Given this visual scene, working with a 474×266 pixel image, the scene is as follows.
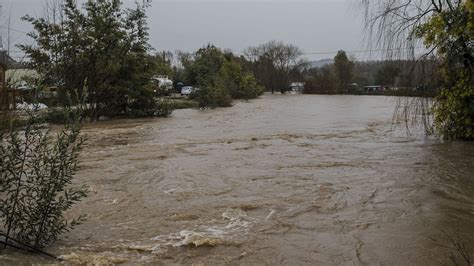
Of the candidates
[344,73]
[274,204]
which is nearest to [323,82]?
[344,73]

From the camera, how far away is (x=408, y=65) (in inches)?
504

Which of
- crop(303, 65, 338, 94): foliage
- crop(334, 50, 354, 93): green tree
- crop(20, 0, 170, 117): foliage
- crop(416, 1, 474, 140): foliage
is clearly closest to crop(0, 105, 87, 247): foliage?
crop(416, 1, 474, 140): foliage

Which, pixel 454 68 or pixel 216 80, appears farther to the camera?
pixel 216 80

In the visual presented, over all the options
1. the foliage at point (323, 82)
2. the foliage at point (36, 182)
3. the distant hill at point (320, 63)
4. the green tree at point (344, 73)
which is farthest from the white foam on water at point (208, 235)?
the distant hill at point (320, 63)

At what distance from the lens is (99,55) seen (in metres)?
24.1

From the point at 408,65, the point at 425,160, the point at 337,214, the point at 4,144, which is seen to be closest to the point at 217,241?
the point at 337,214

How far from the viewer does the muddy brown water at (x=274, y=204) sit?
209 inches

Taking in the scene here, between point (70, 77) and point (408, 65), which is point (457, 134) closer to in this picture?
point (408, 65)

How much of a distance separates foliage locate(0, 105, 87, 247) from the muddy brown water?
304 mm

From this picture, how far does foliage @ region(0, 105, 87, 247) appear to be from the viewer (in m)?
4.86

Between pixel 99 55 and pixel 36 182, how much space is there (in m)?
20.2

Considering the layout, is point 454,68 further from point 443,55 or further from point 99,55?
point 99,55

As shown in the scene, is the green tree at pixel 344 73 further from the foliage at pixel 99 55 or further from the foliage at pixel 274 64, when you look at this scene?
the foliage at pixel 99 55

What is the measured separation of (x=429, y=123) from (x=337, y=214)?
897 centimetres
